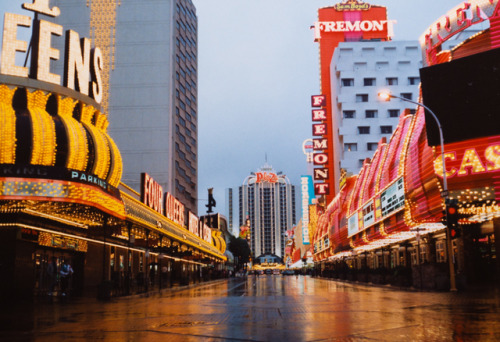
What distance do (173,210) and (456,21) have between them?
29.7 metres

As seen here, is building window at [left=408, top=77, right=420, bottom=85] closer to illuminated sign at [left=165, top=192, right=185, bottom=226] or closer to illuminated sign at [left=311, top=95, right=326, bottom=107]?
illuminated sign at [left=311, top=95, right=326, bottom=107]

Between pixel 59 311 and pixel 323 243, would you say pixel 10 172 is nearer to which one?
pixel 59 311

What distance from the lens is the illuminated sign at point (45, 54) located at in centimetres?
2536

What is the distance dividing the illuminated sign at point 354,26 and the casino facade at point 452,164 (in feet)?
225

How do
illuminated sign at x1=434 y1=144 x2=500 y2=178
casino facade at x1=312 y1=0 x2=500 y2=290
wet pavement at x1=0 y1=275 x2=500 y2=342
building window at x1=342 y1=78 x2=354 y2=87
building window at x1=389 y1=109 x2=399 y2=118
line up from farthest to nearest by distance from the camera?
building window at x1=342 y1=78 x2=354 y2=87 → building window at x1=389 y1=109 x2=399 y2=118 → casino facade at x1=312 y1=0 x2=500 y2=290 → illuminated sign at x1=434 y1=144 x2=500 y2=178 → wet pavement at x1=0 y1=275 x2=500 y2=342

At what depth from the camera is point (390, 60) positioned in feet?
303

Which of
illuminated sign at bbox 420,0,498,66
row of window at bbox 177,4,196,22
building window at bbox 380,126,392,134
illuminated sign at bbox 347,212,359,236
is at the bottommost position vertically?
illuminated sign at bbox 347,212,359,236

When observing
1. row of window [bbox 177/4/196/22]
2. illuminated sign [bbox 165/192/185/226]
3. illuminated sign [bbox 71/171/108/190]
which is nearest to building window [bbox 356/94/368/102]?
row of window [bbox 177/4/196/22]

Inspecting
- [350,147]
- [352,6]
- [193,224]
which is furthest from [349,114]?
[193,224]

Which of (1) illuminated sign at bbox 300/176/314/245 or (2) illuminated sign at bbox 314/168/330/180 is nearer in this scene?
(2) illuminated sign at bbox 314/168/330/180

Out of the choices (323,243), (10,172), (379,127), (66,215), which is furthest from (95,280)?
(379,127)

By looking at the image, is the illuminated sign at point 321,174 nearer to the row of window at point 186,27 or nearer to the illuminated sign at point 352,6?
the illuminated sign at point 352,6

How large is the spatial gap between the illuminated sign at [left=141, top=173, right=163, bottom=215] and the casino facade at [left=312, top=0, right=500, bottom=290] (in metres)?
17.1

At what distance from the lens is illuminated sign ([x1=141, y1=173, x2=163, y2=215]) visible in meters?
37.6
